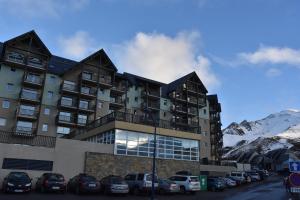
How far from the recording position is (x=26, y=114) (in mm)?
47906

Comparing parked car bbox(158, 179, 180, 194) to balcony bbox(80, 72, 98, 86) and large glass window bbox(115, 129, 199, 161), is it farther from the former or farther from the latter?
balcony bbox(80, 72, 98, 86)

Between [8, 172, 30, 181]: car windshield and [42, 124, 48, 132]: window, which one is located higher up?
[42, 124, 48, 132]: window

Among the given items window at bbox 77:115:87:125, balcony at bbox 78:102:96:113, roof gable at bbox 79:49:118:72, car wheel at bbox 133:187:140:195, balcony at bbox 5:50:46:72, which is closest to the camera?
car wheel at bbox 133:187:140:195

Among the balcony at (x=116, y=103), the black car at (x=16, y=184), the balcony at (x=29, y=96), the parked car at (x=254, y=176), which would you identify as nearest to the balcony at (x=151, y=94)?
the balcony at (x=116, y=103)

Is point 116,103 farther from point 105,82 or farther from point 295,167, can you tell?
point 295,167

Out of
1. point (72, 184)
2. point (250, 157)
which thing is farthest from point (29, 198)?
point (250, 157)

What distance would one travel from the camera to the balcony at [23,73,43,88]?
4871 centimetres

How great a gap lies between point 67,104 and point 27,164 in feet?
74.7

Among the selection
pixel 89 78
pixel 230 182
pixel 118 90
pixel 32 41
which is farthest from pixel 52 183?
pixel 118 90

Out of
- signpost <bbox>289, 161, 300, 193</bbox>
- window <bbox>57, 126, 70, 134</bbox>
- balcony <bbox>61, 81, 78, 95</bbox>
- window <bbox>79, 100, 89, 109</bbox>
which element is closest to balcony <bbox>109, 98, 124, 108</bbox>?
window <bbox>79, 100, 89, 109</bbox>

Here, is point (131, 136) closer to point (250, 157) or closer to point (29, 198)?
point (29, 198)

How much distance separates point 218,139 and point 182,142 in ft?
134

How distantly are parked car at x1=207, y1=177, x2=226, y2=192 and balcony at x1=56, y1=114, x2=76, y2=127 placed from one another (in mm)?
23626

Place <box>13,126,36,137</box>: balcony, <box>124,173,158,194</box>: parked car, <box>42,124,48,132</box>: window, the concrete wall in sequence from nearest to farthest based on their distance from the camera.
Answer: <box>124,173,158,194</box>: parked car < the concrete wall < <box>13,126,36,137</box>: balcony < <box>42,124,48,132</box>: window
